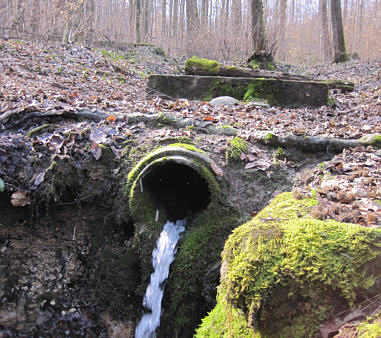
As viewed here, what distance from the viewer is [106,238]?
4.08 meters

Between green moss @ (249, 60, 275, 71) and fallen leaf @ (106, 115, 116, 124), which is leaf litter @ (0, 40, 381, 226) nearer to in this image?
fallen leaf @ (106, 115, 116, 124)

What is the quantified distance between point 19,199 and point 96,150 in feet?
3.48

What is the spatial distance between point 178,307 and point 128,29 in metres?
13.3

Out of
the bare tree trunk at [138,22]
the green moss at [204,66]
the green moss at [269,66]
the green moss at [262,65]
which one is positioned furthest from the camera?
the bare tree trunk at [138,22]

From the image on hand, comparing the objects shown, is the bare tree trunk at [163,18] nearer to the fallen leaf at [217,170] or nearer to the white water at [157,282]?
the fallen leaf at [217,170]

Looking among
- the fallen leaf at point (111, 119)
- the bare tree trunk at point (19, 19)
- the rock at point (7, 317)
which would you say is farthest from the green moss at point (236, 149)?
the bare tree trunk at point (19, 19)

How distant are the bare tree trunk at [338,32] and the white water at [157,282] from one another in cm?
1525

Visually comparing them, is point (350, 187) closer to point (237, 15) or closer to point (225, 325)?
point (225, 325)

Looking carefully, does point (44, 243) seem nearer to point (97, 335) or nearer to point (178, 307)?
point (97, 335)

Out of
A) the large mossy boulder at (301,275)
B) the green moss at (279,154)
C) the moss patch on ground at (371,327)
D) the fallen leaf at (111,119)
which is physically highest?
the fallen leaf at (111,119)

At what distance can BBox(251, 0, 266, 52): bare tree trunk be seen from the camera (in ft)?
37.9

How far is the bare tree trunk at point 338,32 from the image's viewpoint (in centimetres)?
1562

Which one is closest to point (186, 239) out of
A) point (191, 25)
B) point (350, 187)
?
point (350, 187)

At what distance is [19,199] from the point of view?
3631 millimetres
